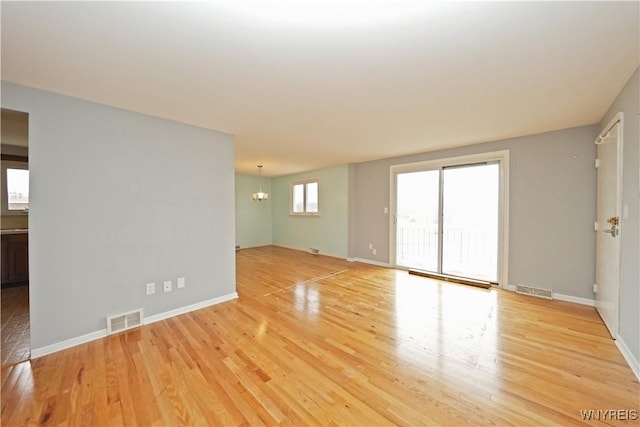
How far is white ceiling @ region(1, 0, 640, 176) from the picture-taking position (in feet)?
4.36

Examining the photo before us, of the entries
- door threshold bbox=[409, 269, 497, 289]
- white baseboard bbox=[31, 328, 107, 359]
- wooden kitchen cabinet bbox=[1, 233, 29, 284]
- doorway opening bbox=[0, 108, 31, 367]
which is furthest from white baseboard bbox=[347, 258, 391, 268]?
wooden kitchen cabinet bbox=[1, 233, 29, 284]

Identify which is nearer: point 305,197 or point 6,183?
point 6,183

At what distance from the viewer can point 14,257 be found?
384cm

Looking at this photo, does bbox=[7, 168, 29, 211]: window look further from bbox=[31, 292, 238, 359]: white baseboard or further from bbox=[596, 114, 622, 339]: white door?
bbox=[596, 114, 622, 339]: white door

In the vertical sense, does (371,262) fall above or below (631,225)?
below

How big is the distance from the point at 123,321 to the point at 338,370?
2287 mm

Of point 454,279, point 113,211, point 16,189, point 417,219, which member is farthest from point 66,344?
point 417,219

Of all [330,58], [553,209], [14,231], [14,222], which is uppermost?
[330,58]

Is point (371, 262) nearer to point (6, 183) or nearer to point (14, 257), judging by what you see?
point (14, 257)

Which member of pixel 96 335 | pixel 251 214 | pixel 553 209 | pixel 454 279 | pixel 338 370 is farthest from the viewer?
pixel 251 214

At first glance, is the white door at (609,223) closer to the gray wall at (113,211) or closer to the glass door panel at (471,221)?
the glass door panel at (471,221)

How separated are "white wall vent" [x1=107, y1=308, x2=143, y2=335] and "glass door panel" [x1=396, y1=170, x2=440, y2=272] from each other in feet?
14.5

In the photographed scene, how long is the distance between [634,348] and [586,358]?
0.31 meters

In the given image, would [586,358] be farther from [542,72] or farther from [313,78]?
[313,78]
